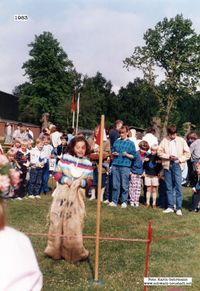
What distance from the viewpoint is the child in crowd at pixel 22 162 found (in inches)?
485

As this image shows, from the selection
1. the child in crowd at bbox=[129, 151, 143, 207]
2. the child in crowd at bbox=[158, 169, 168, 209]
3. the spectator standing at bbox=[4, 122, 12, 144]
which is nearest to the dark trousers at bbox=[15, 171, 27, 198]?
the child in crowd at bbox=[129, 151, 143, 207]

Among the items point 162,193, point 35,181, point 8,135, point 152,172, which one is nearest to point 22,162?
point 35,181

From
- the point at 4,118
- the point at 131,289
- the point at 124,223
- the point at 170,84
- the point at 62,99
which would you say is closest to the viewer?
the point at 131,289

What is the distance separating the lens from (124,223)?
9844mm

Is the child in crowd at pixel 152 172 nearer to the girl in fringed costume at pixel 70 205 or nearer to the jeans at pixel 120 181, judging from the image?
the jeans at pixel 120 181

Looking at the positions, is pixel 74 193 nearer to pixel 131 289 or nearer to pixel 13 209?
pixel 131 289

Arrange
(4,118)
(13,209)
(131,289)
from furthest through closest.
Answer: (4,118) < (13,209) < (131,289)

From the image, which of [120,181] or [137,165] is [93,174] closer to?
[120,181]

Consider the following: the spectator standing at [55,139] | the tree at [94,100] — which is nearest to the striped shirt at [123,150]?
the spectator standing at [55,139]

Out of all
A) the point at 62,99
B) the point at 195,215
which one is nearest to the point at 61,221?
the point at 195,215

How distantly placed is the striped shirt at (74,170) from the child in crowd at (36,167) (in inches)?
216

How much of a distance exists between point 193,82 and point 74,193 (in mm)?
54694

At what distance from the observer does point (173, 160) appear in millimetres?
10891

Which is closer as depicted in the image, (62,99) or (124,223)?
(124,223)
